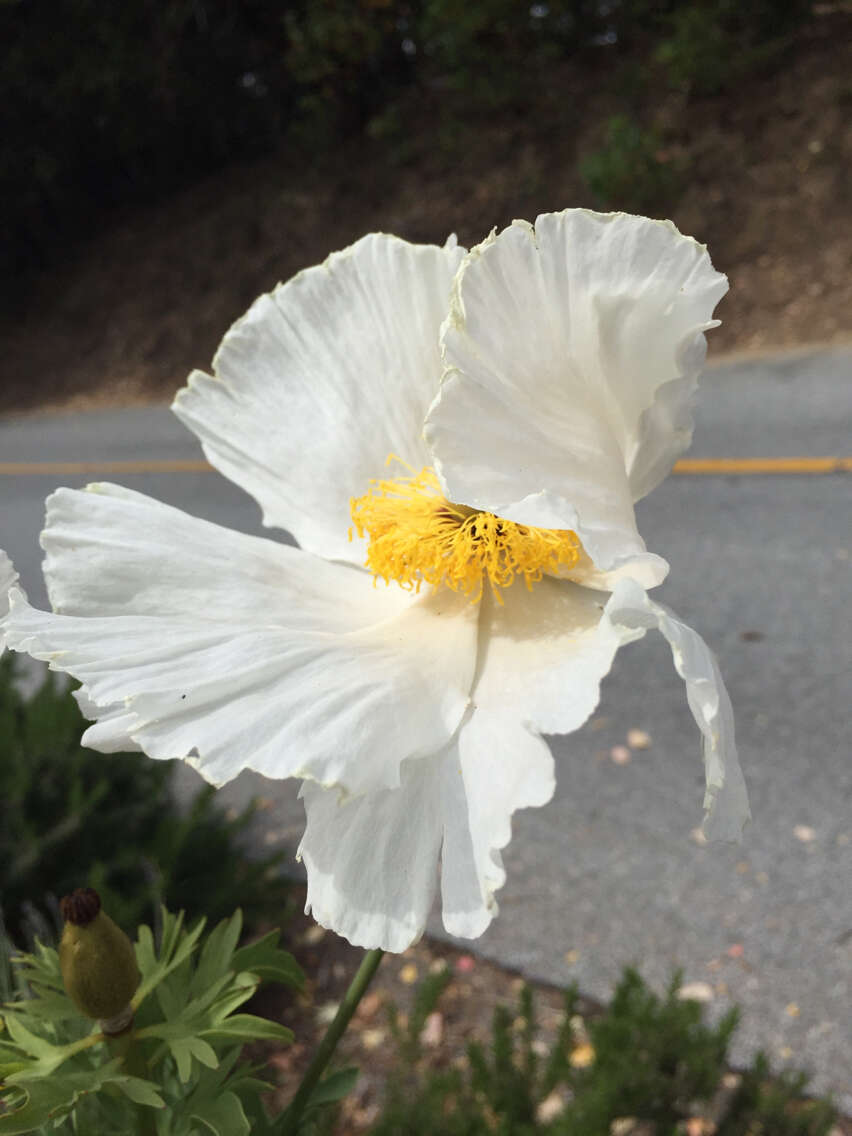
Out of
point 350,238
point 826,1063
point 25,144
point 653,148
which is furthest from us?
point 25,144

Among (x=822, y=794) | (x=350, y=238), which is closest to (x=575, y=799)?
(x=822, y=794)

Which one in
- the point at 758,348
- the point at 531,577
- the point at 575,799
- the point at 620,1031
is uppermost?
the point at 531,577

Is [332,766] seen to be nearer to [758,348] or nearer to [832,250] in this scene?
[758,348]

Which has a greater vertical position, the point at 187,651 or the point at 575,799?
the point at 187,651

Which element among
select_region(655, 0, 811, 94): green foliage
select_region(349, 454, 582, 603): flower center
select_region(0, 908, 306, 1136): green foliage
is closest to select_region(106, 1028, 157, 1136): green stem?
select_region(0, 908, 306, 1136): green foliage

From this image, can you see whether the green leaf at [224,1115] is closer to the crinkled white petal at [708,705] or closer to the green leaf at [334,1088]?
the green leaf at [334,1088]

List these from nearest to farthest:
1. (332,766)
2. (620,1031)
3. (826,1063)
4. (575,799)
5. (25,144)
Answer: (332,766)
(620,1031)
(826,1063)
(575,799)
(25,144)

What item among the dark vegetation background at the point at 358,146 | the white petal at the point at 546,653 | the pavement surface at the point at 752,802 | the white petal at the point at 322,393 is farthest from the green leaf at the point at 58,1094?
the dark vegetation background at the point at 358,146

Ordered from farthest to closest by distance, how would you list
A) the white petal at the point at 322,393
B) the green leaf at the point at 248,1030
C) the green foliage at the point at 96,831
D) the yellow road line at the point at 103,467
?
1. the yellow road line at the point at 103,467
2. the green foliage at the point at 96,831
3. the white petal at the point at 322,393
4. the green leaf at the point at 248,1030
